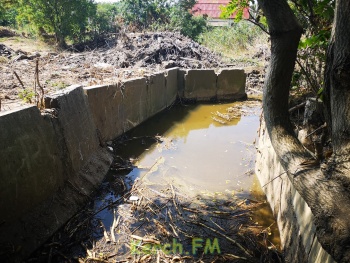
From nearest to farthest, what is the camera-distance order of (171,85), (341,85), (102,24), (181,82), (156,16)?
(341,85) → (171,85) → (181,82) → (102,24) → (156,16)

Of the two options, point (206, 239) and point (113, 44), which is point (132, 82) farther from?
point (113, 44)

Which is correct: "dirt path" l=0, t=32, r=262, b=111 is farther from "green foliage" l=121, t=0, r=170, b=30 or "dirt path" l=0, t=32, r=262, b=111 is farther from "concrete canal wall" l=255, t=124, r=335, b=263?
"concrete canal wall" l=255, t=124, r=335, b=263

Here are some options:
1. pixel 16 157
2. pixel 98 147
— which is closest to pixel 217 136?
pixel 98 147

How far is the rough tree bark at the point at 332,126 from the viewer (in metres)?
1.52

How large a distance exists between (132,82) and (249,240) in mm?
4705

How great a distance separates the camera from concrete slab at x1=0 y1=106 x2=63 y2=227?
2955mm

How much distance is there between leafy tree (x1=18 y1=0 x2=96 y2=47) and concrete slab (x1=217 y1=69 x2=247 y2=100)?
8.48m

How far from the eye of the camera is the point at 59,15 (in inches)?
553

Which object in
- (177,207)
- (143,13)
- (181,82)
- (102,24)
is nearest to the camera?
(177,207)

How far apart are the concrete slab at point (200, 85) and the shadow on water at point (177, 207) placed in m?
3.62

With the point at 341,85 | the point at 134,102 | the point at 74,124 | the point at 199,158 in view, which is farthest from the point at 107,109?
the point at 341,85

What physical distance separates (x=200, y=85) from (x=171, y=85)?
52.1 inches

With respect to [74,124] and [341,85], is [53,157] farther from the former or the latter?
[341,85]

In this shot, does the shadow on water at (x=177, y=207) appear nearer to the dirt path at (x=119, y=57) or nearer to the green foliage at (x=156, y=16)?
the dirt path at (x=119, y=57)
